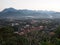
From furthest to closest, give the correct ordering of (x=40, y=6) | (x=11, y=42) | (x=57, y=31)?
1. (x=40, y=6)
2. (x=57, y=31)
3. (x=11, y=42)

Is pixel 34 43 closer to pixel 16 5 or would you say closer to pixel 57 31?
pixel 57 31

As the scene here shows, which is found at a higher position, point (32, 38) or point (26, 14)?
point (26, 14)

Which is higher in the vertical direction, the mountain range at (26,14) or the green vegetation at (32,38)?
the mountain range at (26,14)

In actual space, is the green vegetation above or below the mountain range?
below

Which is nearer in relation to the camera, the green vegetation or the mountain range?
the green vegetation

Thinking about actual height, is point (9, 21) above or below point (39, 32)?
above

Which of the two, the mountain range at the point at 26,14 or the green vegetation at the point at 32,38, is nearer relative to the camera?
the green vegetation at the point at 32,38

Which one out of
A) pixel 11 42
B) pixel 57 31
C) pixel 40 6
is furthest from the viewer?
pixel 40 6

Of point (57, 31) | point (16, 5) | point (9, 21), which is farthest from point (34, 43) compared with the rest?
point (16, 5)
